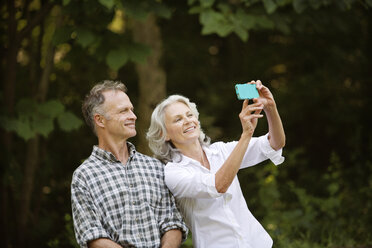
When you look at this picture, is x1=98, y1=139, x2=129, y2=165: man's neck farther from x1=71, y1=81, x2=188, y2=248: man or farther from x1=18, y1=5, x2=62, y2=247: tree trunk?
x1=18, y1=5, x2=62, y2=247: tree trunk

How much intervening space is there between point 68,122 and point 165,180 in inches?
51.1

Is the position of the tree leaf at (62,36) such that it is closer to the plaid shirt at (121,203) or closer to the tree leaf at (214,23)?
the tree leaf at (214,23)

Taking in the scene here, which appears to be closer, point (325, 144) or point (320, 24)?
point (320, 24)

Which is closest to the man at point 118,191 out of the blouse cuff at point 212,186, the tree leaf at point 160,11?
the blouse cuff at point 212,186

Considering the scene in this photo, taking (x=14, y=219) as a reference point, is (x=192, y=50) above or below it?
above

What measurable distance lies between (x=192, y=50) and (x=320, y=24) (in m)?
2.35

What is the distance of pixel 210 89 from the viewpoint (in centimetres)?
650

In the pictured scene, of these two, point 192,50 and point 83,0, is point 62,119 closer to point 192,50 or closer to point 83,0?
point 83,0

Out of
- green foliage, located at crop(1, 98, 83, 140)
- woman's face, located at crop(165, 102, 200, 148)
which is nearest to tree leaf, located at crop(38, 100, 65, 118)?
green foliage, located at crop(1, 98, 83, 140)

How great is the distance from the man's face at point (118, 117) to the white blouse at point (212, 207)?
1.00 ft

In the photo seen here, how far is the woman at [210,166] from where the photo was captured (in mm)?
2148

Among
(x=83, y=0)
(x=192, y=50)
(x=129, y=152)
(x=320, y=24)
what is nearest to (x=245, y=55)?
(x=192, y=50)

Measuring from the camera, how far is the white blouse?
223 cm

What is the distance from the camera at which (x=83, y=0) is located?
328 centimetres
